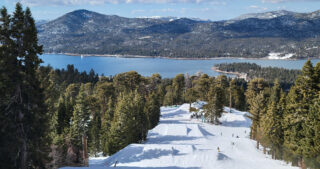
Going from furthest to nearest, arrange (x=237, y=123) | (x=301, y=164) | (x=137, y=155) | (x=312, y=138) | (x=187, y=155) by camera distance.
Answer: (x=237, y=123)
(x=137, y=155)
(x=187, y=155)
(x=301, y=164)
(x=312, y=138)

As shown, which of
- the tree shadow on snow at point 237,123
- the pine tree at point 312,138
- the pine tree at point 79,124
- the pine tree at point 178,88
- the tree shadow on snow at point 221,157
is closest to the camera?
the pine tree at point 312,138

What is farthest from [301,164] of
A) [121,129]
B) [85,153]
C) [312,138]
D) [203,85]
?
[203,85]

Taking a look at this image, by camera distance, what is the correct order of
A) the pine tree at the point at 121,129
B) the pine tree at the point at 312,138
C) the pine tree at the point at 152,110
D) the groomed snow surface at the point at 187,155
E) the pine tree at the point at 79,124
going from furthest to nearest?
the pine tree at the point at 152,110, the pine tree at the point at 121,129, the pine tree at the point at 79,124, the groomed snow surface at the point at 187,155, the pine tree at the point at 312,138

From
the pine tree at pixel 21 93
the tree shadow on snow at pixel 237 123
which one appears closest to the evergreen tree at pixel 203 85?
the tree shadow on snow at pixel 237 123

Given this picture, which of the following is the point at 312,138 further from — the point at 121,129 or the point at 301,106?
the point at 121,129

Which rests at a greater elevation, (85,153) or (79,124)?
(79,124)

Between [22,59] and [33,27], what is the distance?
6.69ft

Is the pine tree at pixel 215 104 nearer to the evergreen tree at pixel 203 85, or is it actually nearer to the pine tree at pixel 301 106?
the evergreen tree at pixel 203 85

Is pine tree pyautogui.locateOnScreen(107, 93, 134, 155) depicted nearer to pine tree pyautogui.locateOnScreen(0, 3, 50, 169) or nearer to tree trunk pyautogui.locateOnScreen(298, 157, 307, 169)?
pine tree pyautogui.locateOnScreen(0, 3, 50, 169)

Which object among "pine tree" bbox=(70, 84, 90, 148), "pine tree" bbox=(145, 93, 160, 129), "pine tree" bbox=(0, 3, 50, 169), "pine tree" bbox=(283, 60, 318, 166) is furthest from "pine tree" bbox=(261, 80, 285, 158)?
"pine tree" bbox=(0, 3, 50, 169)

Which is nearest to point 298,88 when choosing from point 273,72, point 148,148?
point 148,148

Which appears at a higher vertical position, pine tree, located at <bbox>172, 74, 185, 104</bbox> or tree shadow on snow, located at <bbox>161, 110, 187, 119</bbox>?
pine tree, located at <bbox>172, 74, 185, 104</bbox>

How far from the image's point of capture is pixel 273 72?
159000 mm

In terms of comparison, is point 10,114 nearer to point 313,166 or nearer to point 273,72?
point 313,166
